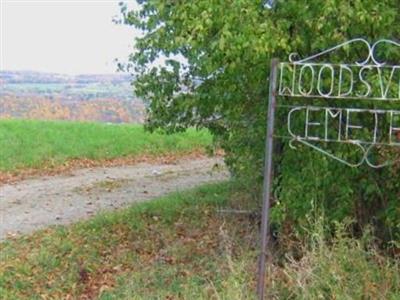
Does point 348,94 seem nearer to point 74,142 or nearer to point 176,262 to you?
point 176,262

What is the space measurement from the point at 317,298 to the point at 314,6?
2.20 metres

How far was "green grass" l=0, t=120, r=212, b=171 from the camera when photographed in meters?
15.4

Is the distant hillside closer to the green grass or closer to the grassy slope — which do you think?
the green grass

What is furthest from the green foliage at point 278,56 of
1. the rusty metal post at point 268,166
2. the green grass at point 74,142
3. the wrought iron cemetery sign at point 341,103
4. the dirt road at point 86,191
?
the green grass at point 74,142

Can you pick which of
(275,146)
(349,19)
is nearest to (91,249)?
(275,146)

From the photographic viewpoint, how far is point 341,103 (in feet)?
20.0

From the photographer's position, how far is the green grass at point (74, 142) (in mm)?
15359

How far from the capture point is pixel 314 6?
584 cm

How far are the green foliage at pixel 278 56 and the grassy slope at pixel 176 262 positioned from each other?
Answer: 47cm

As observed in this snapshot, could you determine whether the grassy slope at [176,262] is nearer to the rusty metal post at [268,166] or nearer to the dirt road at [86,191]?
the rusty metal post at [268,166]

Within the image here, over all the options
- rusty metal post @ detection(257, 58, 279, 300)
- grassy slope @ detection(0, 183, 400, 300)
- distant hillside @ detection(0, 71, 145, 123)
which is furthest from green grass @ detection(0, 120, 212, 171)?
rusty metal post @ detection(257, 58, 279, 300)

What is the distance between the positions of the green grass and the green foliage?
7458 millimetres

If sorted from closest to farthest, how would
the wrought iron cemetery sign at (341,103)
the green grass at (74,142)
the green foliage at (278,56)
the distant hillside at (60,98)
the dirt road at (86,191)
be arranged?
the wrought iron cemetery sign at (341,103) → the green foliage at (278,56) → the dirt road at (86,191) → the green grass at (74,142) → the distant hillside at (60,98)

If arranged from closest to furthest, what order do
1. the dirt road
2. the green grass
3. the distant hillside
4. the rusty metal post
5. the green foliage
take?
the rusty metal post → the green foliage → the dirt road → the green grass → the distant hillside
